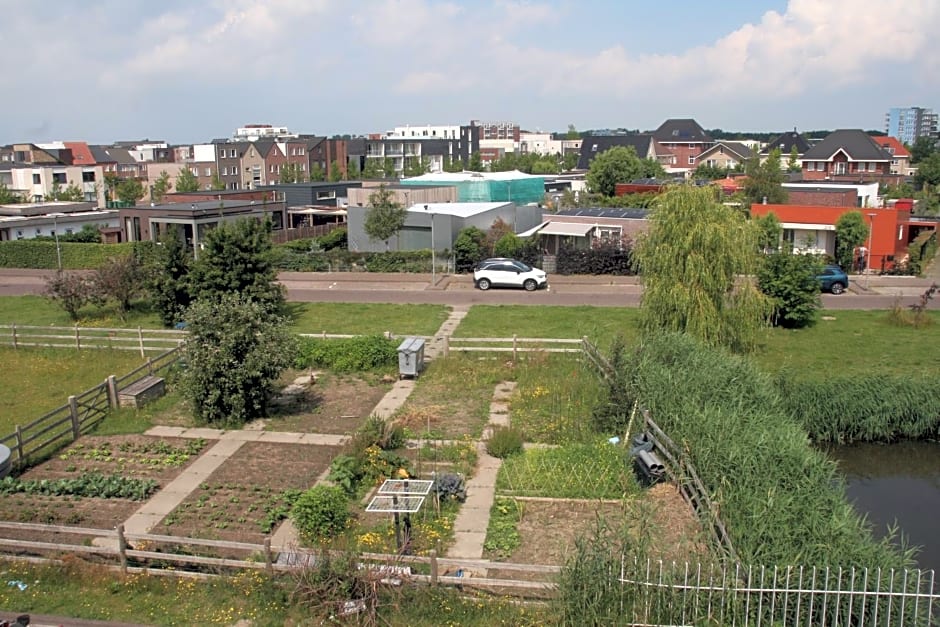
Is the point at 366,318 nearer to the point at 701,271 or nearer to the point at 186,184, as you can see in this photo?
the point at 701,271

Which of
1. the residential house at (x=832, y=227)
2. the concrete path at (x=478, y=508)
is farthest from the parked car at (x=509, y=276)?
the concrete path at (x=478, y=508)

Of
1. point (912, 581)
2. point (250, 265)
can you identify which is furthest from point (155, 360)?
point (912, 581)

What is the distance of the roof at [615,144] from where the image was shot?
10844 cm

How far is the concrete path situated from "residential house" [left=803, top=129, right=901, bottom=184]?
2854 inches

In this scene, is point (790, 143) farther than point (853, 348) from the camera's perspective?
Yes

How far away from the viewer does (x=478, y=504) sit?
14398 millimetres

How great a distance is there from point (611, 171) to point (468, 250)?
3215cm

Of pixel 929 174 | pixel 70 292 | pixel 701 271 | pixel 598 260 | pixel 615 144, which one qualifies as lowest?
pixel 598 260

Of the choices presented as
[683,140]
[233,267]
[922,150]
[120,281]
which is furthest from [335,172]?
[922,150]

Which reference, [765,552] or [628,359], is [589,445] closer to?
[628,359]

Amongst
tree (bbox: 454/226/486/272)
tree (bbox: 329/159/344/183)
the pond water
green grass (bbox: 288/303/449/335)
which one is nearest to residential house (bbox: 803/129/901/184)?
tree (bbox: 454/226/486/272)

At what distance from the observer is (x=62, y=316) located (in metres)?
31.8

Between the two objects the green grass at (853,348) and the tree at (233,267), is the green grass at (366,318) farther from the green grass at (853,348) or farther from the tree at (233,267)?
the green grass at (853,348)

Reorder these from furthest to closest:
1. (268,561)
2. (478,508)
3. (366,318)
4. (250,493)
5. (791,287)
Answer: (366,318) < (791,287) < (250,493) < (478,508) < (268,561)
